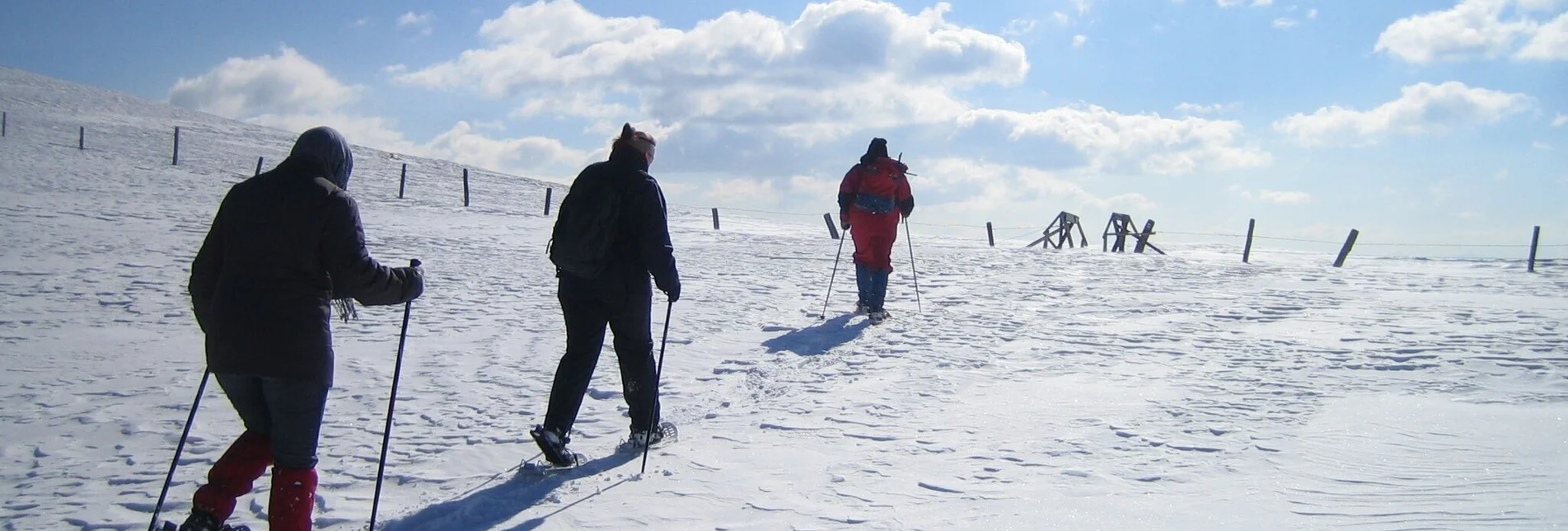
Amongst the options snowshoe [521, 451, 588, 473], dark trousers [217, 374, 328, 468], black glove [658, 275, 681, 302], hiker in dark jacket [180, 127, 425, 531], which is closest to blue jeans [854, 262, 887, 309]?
black glove [658, 275, 681, 302]

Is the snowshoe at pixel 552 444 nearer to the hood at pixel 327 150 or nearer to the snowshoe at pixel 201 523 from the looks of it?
the snowshoe at pixel 201 523

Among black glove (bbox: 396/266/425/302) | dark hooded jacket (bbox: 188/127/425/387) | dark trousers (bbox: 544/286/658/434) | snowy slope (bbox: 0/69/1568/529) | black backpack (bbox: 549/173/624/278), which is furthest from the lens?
dark trousers (bbox: 544/286/658/434)

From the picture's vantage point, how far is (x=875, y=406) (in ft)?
20.5

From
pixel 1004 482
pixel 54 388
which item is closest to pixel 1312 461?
pixel 1004 482

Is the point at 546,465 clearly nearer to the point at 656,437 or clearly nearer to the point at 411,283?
the point at 656,437

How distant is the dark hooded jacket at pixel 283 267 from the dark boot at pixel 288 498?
345mm

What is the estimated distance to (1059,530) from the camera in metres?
3.91

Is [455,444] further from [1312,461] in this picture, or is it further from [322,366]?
[1312,461]

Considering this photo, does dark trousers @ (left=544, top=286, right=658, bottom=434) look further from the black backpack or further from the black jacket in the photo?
the black backpack

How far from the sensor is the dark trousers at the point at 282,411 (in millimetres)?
3295

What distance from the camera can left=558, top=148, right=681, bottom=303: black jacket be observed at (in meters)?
4.61

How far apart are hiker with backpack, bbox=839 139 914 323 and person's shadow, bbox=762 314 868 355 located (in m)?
0.40

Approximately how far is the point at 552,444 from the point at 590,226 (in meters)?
1.01

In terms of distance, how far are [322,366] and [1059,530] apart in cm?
274
